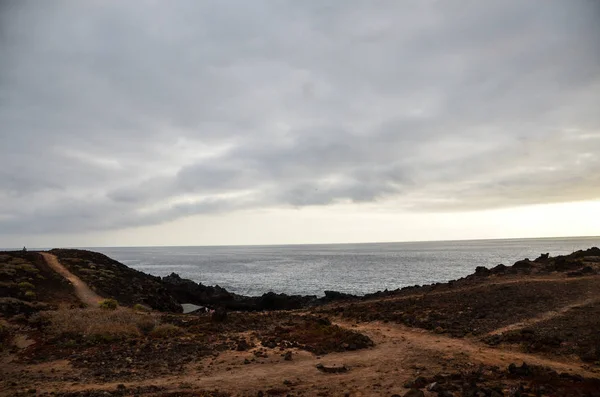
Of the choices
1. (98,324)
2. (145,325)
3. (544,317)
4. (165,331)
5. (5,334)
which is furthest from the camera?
(145,325)

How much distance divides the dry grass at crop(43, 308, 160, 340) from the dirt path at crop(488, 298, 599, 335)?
18.7 meters

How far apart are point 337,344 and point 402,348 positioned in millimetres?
2987

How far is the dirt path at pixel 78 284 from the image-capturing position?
3422 centimetres

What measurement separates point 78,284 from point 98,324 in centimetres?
2158

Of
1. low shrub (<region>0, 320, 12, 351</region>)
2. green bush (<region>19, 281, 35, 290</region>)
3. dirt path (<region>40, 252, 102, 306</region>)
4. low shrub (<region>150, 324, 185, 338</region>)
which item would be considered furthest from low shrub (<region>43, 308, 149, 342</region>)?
green bush (<region>19, 281, 35, 290</region>)

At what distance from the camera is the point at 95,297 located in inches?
1393

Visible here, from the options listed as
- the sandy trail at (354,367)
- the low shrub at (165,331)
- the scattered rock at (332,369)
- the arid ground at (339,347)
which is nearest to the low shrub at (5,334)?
the arid ground at (339,347)

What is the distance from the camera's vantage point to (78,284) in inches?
1555

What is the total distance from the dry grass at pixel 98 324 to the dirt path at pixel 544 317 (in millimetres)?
18675

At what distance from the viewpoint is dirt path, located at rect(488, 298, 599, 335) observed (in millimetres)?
19672

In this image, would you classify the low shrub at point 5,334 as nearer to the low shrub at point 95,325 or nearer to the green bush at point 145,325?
the low shrub at point 95,325

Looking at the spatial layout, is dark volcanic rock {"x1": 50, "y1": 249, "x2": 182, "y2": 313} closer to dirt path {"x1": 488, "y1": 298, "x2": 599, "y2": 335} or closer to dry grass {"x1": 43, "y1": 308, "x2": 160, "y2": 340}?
dry grass {"x1": 43, "y1": 308, "x2": 160, "y2": 340}

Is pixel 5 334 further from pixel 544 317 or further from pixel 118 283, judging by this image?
pixel 544 317

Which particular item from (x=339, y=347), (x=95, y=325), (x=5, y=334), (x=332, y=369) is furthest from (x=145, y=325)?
(x=332, y=369)
